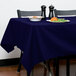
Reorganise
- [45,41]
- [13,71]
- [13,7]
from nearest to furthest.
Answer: [45,41]
[13,71]
[13,7]

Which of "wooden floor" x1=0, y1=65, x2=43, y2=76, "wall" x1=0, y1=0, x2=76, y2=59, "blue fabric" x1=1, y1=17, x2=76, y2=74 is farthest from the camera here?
"wall" x1=0, y1=0, x2=76, y2=59

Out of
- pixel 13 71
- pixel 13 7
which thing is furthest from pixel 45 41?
pixel 13 7

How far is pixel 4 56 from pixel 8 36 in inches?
39.8

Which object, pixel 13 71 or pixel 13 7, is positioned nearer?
pixel 13 71

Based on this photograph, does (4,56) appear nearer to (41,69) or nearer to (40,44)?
(41,69)

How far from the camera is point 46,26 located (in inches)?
60.5

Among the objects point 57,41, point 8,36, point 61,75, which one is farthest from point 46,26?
point 61,75

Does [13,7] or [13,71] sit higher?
[13,7]

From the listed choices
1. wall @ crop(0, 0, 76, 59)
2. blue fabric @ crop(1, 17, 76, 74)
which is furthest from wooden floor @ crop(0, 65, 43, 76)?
blue fabric @ crop(1, 17, 76, 74)

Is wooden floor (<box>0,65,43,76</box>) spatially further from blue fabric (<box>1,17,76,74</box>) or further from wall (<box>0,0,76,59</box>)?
blue fabric (<box>1,17,76,74</box>)

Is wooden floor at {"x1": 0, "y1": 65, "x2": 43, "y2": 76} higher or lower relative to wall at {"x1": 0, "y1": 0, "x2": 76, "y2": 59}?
lower

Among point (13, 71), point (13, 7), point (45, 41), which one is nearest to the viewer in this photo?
point (45, 41)

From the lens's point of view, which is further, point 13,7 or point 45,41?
point 13,7

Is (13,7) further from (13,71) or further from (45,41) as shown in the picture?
(45,41)
